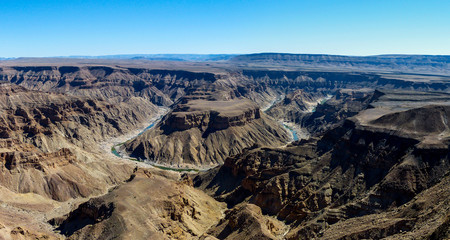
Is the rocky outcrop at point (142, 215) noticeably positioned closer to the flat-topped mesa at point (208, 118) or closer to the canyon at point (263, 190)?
the canyon at point (263, 190)

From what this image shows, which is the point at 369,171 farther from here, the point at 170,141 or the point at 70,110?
the point at 70,110

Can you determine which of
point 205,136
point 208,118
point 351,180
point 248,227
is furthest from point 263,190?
point 208,118

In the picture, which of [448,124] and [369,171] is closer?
[369,171]

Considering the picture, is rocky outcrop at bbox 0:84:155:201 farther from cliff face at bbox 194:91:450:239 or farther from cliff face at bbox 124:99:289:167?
cliff face at bbox 194:91:450:239

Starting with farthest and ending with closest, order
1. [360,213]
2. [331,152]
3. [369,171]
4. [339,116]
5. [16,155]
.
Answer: [339,116] < [16,155] < [331,152] < [369,171] < [360,213]

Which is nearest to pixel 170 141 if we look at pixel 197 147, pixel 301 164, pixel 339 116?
pixel 197 147

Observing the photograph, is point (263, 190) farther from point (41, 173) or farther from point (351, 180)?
point (41, 173)

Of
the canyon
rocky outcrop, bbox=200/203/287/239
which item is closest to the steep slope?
the canyon

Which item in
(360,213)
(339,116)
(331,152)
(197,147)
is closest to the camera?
(360,213)

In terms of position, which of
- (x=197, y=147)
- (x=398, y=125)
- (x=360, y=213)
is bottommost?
(x=197, y=147)
